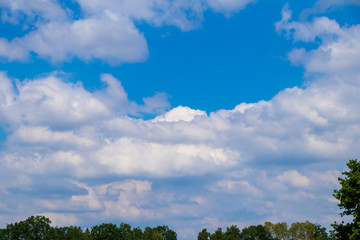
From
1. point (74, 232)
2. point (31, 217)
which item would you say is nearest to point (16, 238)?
point (31, 217)

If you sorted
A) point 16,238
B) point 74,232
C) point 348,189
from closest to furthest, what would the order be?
point 348,189 < point 16,238 < point 74,232

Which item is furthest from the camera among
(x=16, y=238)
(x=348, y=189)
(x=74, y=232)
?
(x=74, y=232)

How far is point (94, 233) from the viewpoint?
14775 cm

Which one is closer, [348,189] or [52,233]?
[348,189]

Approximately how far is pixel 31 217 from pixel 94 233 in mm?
25223

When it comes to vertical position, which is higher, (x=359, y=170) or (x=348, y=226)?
(x=359, y=170)

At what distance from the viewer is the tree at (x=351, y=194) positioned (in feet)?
225

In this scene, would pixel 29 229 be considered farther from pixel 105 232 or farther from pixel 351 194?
pixel 351 194

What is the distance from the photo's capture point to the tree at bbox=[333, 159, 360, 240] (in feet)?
225

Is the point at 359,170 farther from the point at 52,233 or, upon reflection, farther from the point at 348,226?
the point at 52,233

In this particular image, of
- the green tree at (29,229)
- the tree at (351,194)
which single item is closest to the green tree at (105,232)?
the green tree at (29,229)

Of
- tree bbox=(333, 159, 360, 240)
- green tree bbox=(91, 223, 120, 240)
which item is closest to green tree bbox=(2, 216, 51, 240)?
green tree bbox=(91, 223, 120, 240)

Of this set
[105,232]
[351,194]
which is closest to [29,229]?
[105,232]

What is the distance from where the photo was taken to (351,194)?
228 feet
